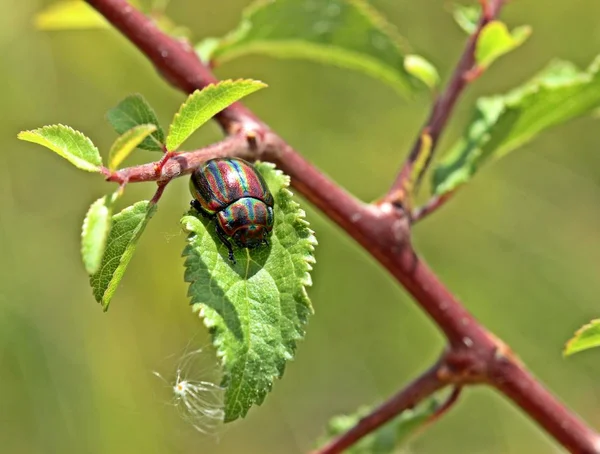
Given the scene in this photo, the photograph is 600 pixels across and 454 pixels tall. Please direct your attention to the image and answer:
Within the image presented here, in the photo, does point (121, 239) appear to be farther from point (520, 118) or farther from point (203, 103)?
point (520, 118)

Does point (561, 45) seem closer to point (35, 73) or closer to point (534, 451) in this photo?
point (534, 451)

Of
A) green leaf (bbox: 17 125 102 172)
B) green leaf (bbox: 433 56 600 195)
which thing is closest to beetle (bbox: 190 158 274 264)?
green leaf (bbox: 17 125 102 172)

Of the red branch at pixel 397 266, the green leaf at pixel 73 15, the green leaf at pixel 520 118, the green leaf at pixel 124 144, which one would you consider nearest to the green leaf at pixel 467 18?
the green leaf at pixel 520 118

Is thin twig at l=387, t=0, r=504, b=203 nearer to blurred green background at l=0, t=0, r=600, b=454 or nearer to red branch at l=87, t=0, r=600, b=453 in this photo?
red branch at l=87, t=0, r=600, b=453

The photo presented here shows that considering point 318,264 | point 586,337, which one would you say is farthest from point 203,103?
point 318,264

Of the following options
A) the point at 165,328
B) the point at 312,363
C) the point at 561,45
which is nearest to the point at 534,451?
the point at 312,363

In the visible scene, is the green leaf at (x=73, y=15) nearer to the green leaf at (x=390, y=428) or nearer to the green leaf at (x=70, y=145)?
the green leaf at (x=70, y=145)

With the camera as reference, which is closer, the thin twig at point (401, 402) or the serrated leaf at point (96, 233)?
the serrated leaf at point (96, 233)
